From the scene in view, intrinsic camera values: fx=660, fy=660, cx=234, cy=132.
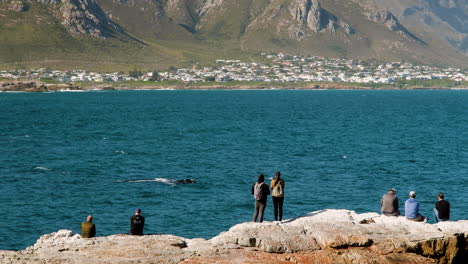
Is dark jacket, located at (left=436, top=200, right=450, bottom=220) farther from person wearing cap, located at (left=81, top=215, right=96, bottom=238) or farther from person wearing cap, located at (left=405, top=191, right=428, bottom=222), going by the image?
person wearing cap, located at (left=81, top=215, right=96, bottom=238)

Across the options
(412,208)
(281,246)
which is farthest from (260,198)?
(412,208)

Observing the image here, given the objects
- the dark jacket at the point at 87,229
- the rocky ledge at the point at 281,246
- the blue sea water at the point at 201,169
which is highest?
the rocky ledge at the point at 281,246

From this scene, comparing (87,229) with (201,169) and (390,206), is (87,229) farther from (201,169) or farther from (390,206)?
(201,169)

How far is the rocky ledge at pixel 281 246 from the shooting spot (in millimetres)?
22328

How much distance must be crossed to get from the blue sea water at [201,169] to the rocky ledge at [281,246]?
1308 centimetres

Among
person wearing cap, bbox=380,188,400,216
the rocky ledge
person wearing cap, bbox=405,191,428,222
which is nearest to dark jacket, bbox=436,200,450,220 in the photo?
person wearing cap, bbox=405,191,428,222

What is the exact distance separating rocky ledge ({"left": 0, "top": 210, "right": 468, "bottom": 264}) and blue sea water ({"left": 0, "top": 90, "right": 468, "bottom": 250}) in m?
13.1

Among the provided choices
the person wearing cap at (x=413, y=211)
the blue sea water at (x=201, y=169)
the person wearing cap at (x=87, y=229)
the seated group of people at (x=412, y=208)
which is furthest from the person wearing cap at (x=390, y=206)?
the person wearing cap at (x=87, y=229)

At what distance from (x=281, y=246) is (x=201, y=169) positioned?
39340 millimetres

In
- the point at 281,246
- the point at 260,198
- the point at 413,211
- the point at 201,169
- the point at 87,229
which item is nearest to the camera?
the point at 281,246

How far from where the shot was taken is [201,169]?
62.5 metres

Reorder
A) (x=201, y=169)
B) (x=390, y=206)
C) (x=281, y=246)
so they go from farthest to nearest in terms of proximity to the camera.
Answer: (x=201, y=169) < (x=390, y=206) < (x=281, y=246)

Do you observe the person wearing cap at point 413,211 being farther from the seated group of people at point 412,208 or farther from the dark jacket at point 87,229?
the dark jacket at point 87,229

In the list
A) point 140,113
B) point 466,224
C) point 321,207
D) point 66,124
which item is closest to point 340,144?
point 321,207
